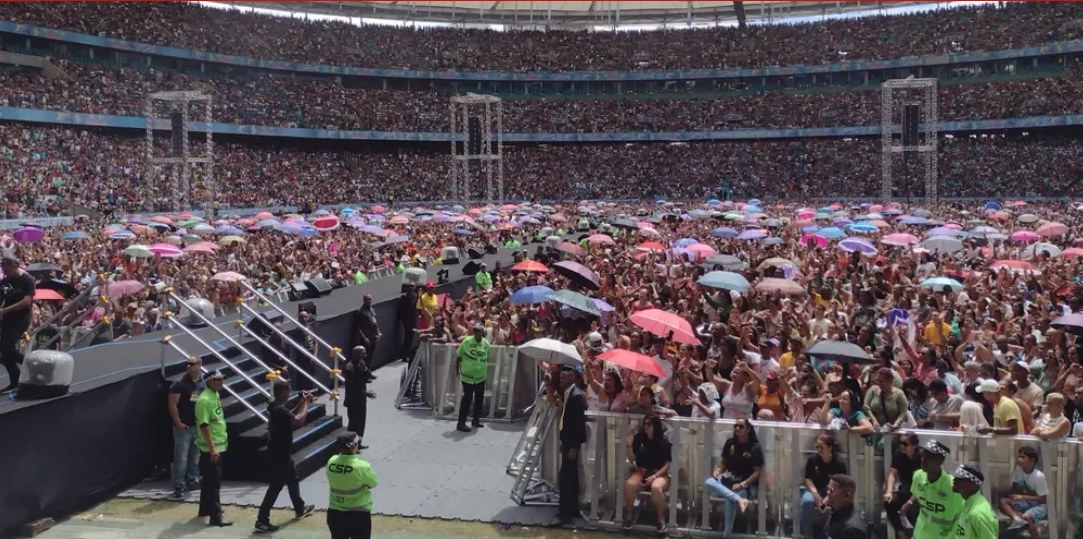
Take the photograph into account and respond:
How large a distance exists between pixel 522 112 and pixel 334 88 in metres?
13.7

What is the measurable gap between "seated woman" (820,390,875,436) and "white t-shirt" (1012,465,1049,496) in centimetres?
119

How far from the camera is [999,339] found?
11.0m

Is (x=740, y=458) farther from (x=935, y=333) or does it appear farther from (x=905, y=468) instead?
(x=935, y=333)

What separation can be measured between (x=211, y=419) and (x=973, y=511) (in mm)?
6666

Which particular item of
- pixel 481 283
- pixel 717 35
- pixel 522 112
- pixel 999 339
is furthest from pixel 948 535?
pixel 717 35

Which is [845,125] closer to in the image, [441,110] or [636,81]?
[636,81]

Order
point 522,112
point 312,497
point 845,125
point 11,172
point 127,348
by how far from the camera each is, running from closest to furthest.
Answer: point 312,497 → point 127,348 → point 11,172 → point 845,125 → point 522,112

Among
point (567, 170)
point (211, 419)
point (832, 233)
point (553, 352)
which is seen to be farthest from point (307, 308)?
point (567, 170)

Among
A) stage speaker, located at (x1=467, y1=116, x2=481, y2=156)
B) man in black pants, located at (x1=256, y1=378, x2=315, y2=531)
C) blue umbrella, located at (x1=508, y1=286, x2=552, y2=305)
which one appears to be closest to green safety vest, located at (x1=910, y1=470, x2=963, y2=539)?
man in black pants, located at (x1=256, y1=378, x2=315, y2=531)

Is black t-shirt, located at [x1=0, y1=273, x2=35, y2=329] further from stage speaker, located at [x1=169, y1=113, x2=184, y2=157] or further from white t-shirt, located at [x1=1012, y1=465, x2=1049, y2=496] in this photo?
stage speaker, located at [x1=169, y1=113, x2=184, y2=157]

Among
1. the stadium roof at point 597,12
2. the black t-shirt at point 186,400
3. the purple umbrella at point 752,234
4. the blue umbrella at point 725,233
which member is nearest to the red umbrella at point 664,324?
the black t-shirt at point 186,400

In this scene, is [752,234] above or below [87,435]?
above

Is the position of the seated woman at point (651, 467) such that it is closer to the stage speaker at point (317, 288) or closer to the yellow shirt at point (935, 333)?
the yellow shirt at point (935, 333)

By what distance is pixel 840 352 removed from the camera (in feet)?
31.0
